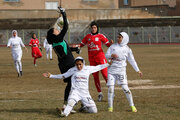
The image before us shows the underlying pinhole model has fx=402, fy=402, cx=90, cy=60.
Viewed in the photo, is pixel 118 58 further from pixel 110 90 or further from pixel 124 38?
pixel 110 90

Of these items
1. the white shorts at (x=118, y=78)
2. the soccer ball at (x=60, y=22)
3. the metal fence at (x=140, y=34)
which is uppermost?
the soccer ball at (x=60, y=22)

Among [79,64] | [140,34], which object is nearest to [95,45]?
[79,64]

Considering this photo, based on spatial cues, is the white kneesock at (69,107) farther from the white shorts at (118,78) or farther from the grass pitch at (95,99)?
the white shorts at (118,78)

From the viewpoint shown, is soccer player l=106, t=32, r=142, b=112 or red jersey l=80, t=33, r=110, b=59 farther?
red jersey l=80, t=33, r=110, b=59

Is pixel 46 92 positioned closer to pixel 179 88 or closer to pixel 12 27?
pixel 179 88

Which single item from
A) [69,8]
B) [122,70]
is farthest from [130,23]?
[122,70]

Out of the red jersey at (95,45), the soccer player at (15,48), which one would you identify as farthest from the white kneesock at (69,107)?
the soccer player at (15,48)

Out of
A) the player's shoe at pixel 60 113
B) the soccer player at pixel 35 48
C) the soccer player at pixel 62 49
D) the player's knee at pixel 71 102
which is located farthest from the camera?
the soccer player at pixel 35 48

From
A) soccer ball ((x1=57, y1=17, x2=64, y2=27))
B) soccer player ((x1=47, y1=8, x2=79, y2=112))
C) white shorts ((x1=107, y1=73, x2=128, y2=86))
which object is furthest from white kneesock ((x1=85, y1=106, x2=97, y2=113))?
soccer ball ((x1=57, y1=17, x2=64, y2=27))

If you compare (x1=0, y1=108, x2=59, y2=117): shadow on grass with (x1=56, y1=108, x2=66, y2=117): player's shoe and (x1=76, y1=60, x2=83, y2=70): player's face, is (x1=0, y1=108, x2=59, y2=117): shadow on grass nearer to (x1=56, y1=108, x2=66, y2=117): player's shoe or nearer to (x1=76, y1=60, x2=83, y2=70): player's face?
(x1=56, y1=108, x2=66, y2=117): player's shoe

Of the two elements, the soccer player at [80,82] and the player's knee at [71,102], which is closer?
the player's knee at [71,102]

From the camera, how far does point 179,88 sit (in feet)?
48.4

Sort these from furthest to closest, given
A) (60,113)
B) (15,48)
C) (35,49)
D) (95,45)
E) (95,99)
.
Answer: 1. (35,49)
2. (15,48)
3. (95,45)
4. (95,99)
5. (60,113)

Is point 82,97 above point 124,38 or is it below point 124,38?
below
